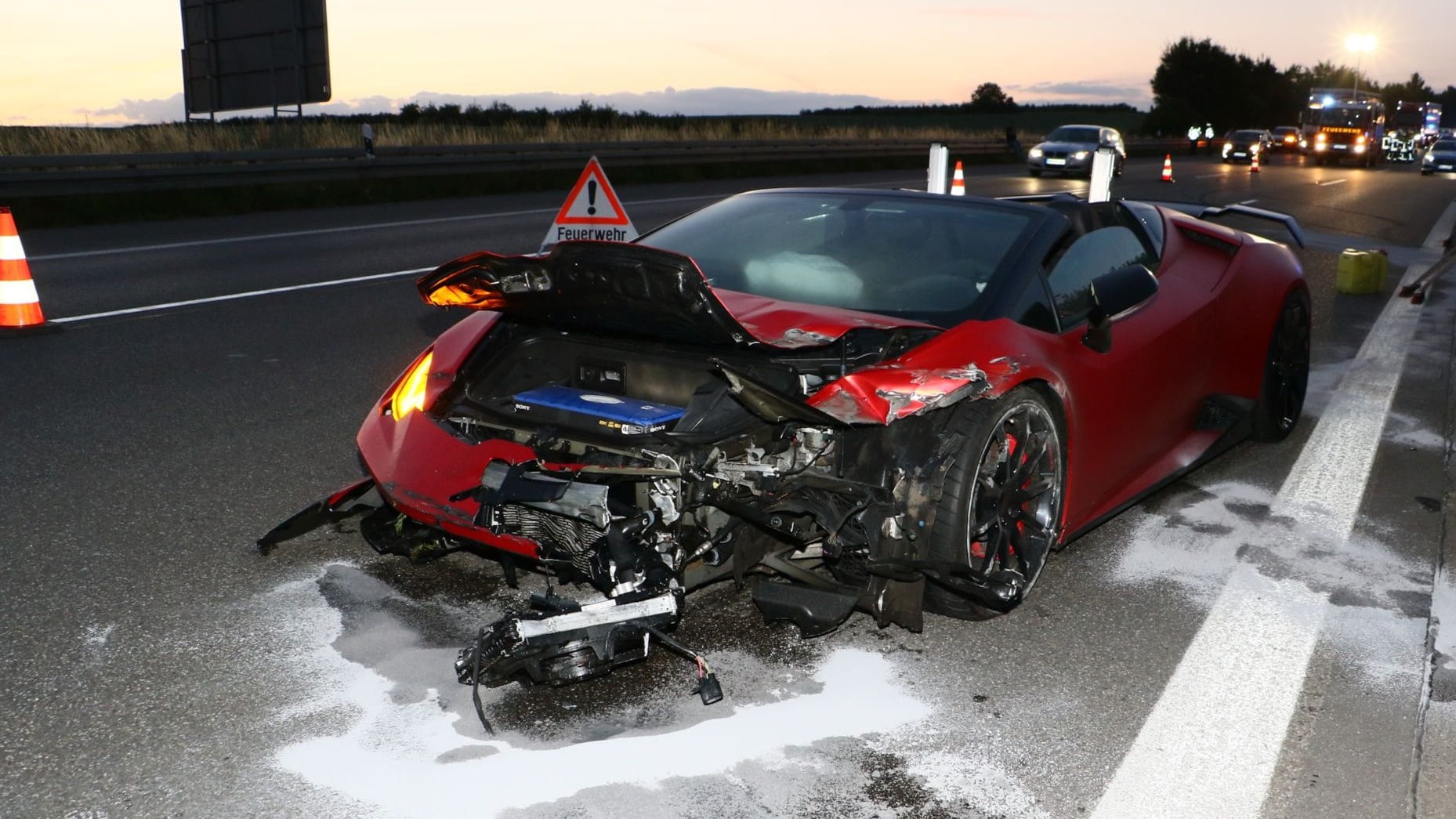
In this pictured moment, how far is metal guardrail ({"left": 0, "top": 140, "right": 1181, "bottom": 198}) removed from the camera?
16422 millimetres

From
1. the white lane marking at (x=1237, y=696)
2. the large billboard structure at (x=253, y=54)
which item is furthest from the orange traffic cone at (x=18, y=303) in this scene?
the large billboard structure at (x=253, y=54)

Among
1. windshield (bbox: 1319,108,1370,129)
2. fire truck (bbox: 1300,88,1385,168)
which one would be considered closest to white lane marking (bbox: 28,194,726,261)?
fire truck (bbox: 1300,88,1385,168)

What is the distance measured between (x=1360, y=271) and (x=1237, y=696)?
9674 millimetres

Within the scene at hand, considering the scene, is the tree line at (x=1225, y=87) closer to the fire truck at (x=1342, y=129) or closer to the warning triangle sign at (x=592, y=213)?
the fire truck at (x=1342, y=129)

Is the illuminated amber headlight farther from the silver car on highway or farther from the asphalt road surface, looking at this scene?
→ the silver car on highway

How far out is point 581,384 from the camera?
417 cm

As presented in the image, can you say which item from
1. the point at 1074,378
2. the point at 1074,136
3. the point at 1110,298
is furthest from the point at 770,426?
the point at 1074,136

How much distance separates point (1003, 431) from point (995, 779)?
48.1 inches

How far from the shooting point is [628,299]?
380 cm

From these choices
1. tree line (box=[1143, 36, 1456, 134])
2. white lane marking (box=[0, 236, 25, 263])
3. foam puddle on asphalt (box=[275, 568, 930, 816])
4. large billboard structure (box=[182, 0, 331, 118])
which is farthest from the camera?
tree line (box=[1143, 36, 1456, 134])

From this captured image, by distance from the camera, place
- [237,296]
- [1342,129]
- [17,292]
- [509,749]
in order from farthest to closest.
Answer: [1342,129] < [237,296] < [17,292] < [509,749]

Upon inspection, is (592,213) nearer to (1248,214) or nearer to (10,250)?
(10,250)

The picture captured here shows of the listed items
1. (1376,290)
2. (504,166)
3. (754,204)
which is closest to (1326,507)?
(754,204)

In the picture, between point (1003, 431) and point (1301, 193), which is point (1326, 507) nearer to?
point (1003, 431)
